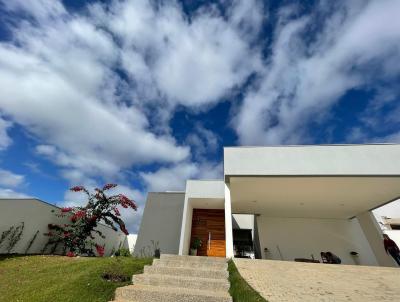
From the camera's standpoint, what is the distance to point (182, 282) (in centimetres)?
421

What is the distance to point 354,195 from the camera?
9.23m

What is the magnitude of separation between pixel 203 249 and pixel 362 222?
29.0 ft

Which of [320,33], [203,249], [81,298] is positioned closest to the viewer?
[81,298]

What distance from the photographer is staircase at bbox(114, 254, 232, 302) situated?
3.58 metres

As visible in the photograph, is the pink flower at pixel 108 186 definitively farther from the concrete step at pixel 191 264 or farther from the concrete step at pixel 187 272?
the concrete step at pixel 187 272

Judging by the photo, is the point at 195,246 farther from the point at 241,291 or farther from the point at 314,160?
the point at 241,291

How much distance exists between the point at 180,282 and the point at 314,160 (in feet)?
19.0

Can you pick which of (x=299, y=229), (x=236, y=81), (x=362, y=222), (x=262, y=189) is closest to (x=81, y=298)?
(x=262, y=189)

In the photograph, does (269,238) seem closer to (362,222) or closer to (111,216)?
(362,222)

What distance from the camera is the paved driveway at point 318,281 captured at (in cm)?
375

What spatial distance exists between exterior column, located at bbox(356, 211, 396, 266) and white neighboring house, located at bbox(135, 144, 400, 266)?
0.05 m

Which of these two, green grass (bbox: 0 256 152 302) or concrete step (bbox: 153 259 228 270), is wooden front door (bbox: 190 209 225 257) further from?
concrete step (bbox: 153 259 228 270)

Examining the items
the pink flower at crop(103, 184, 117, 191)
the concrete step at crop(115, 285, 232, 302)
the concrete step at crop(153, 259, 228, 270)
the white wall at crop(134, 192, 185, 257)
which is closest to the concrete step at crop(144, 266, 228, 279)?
the concrete step at crop(153, 259, 228, 270)

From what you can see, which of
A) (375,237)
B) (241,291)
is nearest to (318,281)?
(241,291)
